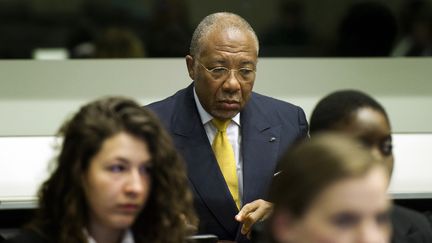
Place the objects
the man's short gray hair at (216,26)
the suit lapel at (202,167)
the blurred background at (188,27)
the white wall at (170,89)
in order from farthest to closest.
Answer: the white wall at (170,89) < the blurred background at (188,27) < the man's short gray hair at (216,26) < the suit lapel at (202,167)

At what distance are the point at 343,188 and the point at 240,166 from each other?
1.45 m

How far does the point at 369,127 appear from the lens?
2318 mm

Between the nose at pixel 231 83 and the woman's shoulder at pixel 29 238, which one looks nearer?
the woman's shoulder at pixel 29 238

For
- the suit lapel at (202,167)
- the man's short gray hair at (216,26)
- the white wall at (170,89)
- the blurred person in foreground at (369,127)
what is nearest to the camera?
the blurred person in foreground at (369,127)

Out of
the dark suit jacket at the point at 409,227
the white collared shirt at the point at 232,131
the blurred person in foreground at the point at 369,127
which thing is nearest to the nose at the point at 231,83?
the white collared shirt at the point at 232,131

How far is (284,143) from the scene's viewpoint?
3139 mm

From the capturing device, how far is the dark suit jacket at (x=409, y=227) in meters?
2.35

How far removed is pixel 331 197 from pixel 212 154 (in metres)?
1.41

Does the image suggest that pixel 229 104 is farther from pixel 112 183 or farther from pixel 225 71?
pixel 112 183

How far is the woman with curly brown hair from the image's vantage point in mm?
2098

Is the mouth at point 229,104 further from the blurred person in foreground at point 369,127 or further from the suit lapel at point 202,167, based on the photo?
the blurred person in foreground at point 369,127


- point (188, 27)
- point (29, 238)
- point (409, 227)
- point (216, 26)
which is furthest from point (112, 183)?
point (188, 27)

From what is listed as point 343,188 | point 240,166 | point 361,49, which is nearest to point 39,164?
point 240,166

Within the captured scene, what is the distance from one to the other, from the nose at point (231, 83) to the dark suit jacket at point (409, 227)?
2.79ft
